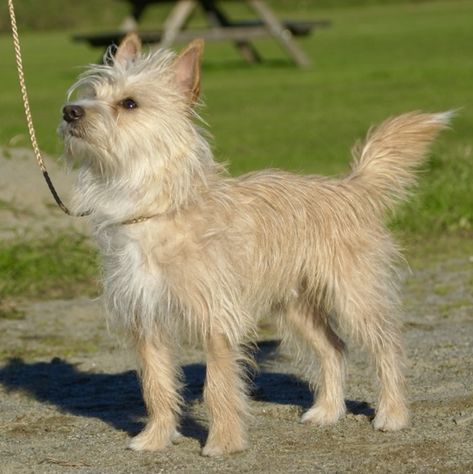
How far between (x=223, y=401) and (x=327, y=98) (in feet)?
60.5

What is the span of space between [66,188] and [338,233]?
6483 millimetres

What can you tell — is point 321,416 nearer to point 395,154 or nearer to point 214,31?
point 395,154

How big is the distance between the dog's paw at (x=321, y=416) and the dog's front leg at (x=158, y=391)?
0.69 m

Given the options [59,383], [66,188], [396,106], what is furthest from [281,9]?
[59,383]

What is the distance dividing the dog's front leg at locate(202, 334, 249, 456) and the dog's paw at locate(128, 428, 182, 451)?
0.24 metres

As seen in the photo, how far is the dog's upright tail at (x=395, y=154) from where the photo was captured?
A: 6543 millimetres

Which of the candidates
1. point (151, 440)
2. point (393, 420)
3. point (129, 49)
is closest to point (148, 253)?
point (151, 440)

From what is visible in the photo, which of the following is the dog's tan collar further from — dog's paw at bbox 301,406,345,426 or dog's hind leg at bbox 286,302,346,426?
dog's paw at bbox 301,406,345,426

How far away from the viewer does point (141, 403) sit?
6832 millimetres

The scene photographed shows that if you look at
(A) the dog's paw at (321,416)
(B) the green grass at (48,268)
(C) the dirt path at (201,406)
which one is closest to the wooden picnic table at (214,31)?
(B) the green grass at (48,268)

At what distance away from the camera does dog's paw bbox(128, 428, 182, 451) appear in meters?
5.86

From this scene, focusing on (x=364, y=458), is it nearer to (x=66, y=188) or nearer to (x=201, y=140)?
(x=201, y=140)

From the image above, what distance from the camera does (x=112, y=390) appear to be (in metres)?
7.12

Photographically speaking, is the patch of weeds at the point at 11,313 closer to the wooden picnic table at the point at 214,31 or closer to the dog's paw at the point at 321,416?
the dog's paw at the point at 321,416
